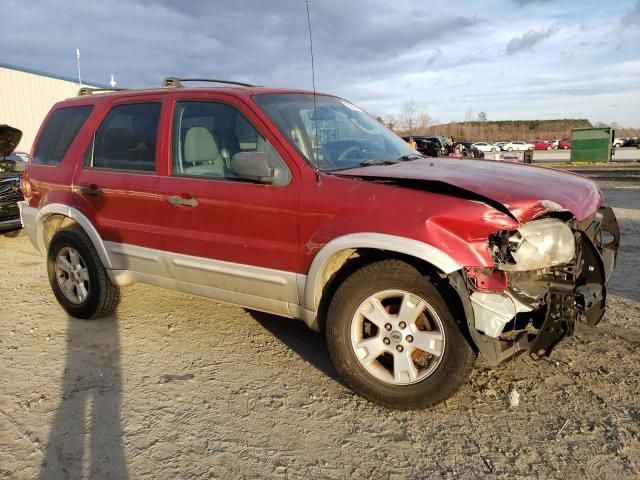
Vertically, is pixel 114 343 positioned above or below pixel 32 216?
below

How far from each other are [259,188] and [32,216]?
2.89m

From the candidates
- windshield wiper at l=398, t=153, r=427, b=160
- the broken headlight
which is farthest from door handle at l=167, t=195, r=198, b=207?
the broken headlight

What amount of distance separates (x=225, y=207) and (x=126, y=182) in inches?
43.0

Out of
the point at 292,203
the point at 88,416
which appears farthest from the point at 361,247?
the point at 88,416

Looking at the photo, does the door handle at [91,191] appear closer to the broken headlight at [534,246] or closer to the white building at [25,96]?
the broken headlight at [534,246]

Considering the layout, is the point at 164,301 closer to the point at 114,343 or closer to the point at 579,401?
the point at 114,343

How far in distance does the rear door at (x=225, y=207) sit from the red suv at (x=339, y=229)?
0.04ft

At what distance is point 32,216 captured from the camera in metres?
4.91

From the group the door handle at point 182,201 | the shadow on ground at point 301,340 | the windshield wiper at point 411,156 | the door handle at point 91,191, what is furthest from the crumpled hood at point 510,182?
the door handle at point 91,191

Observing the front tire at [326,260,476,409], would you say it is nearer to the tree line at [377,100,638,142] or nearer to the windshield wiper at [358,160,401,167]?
the windshield wiper at [358,160,401,167]

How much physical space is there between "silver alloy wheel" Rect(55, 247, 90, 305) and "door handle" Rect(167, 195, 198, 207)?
137 cm

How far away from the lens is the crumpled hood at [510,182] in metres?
2.75

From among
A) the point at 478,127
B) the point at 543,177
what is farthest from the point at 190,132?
the point at 478,127

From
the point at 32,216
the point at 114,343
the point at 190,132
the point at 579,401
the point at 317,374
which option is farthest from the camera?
the point at 32,216
